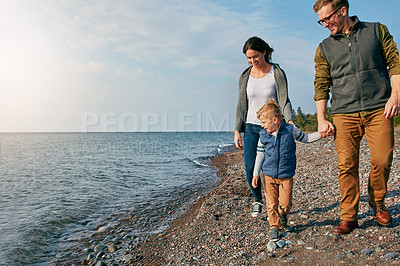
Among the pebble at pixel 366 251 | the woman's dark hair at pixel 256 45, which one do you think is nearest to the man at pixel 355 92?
the pebble at pixel 366 251

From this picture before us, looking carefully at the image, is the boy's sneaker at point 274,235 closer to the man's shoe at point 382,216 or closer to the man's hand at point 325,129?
the man's shoe at point 382,216

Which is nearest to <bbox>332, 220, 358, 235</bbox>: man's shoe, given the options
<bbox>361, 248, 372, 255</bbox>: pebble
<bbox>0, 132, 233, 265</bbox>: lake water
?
<bbox>361, 248, 372, 255</bbox>: pebble

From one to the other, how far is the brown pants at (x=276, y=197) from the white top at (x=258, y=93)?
102 cm

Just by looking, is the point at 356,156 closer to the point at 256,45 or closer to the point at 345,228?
the point at 345,228

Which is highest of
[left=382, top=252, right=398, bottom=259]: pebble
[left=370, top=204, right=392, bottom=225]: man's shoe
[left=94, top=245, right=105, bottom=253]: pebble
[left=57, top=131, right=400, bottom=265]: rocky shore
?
[left=370, top=204, right=392, bottom=225]: man's shoe

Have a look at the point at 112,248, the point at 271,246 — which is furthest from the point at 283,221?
the point at 112,248

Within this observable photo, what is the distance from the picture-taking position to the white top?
13.9 ft

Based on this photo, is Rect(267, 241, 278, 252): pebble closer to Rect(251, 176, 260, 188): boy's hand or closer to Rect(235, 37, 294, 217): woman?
Rect(251, 176, 260, 188): boy's hand

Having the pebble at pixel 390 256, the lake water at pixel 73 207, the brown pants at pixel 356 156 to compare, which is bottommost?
the lake water at pixel 73 207

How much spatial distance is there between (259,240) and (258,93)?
221 centimetres

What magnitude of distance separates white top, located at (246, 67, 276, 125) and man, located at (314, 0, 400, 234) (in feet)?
2.50

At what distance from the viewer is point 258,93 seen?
429 centimetres

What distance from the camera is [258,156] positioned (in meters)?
4.17

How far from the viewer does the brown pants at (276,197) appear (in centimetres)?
370
